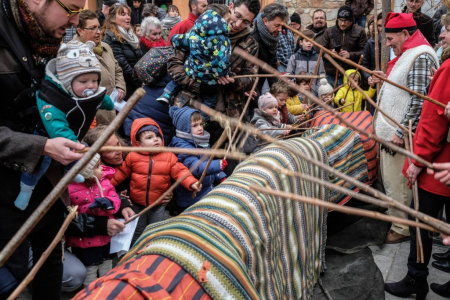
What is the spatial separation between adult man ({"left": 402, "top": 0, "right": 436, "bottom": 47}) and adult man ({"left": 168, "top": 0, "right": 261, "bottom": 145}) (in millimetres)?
2651

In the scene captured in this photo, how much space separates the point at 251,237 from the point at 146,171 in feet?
4.98

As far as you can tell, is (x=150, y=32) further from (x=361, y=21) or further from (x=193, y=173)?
(x=361, y=21)

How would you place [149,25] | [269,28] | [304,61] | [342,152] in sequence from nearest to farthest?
[342,152], [269,28], [149,25], [304,61]

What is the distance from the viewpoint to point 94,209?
107 inches

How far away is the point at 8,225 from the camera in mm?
1834

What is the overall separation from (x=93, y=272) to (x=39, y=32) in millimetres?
1635

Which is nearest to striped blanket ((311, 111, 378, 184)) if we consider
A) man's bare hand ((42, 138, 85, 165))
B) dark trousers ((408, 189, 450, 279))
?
dark trousers ((408, 189, 450, 279))

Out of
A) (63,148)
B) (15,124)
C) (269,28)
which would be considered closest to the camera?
(63,148)

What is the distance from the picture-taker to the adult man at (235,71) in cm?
389

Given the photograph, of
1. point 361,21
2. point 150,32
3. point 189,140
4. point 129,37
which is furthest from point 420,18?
point 189,140

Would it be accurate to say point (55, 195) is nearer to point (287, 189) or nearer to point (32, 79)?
point (32, 79)

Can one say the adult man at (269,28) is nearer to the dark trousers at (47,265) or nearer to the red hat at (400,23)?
the red hat at (400,23)

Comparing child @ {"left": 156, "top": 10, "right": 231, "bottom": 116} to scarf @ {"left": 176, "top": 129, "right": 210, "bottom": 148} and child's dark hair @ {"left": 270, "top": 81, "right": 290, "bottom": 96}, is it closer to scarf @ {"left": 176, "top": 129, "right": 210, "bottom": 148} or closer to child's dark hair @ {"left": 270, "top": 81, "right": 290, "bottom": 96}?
scarf @ {"left": 176, "top": 129, "right": 210, "bottom": 148}

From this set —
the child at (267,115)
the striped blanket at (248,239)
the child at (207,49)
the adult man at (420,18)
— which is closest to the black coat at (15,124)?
the striped blanket at (248,239)
